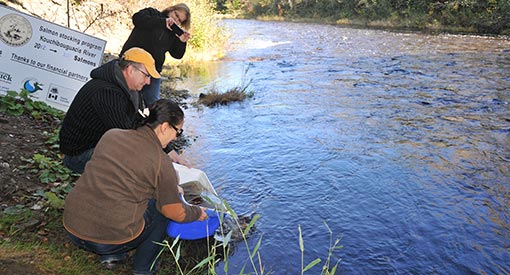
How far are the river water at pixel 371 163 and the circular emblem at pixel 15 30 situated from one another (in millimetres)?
2552

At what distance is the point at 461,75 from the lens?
37.0 feet

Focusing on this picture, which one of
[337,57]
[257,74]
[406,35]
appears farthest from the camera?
[406,35]

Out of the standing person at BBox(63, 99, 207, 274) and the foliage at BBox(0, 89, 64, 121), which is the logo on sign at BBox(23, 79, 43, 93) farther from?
the standing person at BBox(63, 99, 207, 274)

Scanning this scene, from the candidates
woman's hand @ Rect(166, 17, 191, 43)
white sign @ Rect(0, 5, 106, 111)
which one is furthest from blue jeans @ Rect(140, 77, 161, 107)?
white sign @ Rect(0, 5, 106, 111)

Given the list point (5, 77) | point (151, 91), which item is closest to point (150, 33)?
point (151, 91)

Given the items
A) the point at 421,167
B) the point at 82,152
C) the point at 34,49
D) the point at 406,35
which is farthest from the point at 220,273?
the point at 406,35

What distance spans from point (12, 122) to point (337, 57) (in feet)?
40.4

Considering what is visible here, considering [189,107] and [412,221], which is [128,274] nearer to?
[412,221]

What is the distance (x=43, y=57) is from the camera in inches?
219

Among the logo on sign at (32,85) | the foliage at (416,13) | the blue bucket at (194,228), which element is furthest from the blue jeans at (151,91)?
the foliage at (416,13)

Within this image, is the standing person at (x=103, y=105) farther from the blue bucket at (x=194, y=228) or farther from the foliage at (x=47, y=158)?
the blue bucket at (x=194, y=228)

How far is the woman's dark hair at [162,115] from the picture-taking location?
9.02ft

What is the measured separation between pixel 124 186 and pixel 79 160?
1.16 m

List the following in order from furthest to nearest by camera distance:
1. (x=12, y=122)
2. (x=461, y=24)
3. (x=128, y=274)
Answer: (x=461, y=24) < (x=12, y=122) < (x=128, y=274)
